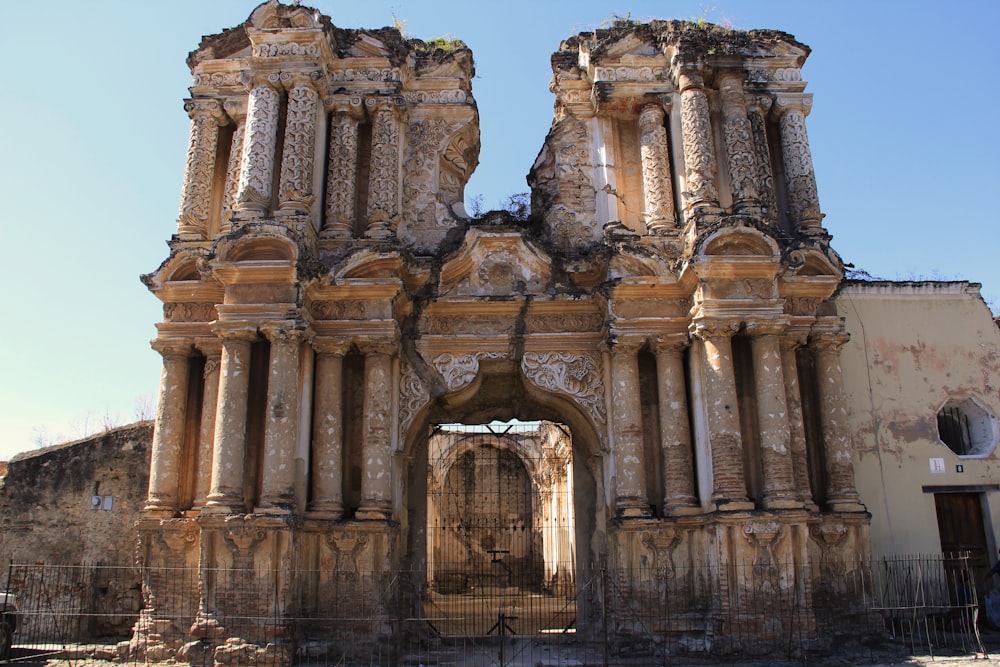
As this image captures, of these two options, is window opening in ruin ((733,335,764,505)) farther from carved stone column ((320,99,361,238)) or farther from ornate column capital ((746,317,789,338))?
carved stone column ((320,99,361,238))

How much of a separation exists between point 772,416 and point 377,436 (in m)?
4.87

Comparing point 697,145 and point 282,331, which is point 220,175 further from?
point 697,145

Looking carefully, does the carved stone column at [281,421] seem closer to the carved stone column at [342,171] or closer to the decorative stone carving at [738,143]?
the carved stone column at [342,171]

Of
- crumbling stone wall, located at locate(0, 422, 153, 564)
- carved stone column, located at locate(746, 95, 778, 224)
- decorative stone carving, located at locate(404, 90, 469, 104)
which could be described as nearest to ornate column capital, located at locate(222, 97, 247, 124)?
decorative stone carving, located at locate(404, 90, 469, 104)

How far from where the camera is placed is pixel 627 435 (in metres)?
10.8

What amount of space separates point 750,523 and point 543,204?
548 centimetres

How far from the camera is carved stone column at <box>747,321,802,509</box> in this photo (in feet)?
32.9

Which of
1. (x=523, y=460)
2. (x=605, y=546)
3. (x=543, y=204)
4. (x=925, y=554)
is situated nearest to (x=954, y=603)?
(x=925, y=554)

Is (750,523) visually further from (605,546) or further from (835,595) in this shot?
(605,546)

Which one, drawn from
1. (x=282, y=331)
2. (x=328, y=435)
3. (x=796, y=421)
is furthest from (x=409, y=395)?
(x=796, y=421)

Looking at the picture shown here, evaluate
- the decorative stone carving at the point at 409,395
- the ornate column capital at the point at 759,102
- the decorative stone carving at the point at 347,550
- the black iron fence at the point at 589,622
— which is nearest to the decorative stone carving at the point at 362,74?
the decorative stone carving at the point at 409,395

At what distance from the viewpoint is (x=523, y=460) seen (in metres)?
23.4

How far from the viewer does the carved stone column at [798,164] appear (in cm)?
1192

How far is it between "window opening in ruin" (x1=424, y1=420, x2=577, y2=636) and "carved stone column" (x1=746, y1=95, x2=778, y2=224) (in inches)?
318
